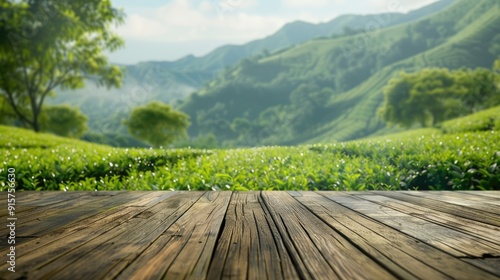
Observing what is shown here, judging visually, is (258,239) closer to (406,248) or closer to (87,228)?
(406,248)

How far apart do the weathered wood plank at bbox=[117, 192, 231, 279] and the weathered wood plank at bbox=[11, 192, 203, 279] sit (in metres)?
0.07

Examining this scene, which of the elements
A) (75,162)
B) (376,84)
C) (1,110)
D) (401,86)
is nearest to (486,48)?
(376,84)

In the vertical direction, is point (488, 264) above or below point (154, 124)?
below

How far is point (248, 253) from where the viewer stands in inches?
75.4

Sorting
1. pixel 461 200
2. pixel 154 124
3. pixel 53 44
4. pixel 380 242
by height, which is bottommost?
pixel 461 200

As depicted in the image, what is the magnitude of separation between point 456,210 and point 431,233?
3.25ft

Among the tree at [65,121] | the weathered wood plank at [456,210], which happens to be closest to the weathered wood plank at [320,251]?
the weathered wood plank at [456,210]

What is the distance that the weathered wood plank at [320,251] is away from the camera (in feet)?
5.36

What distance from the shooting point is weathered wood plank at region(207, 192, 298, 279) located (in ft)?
5.33

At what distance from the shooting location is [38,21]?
81.1ft

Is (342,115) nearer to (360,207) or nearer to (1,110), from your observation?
(1,110)

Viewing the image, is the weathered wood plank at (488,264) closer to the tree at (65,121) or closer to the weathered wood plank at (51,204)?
the weathered wood plank at (51,204)

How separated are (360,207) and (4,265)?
8.79ft

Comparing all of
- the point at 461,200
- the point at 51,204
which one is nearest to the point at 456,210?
the point at 461,200
